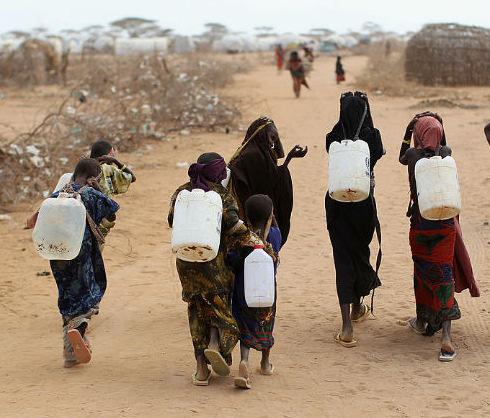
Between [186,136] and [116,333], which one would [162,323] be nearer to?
[116,333]

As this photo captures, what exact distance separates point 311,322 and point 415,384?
1378 mm

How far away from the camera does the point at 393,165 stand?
12.2 meters

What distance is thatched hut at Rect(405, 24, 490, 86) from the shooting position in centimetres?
2278

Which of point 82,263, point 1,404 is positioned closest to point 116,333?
point 82,263

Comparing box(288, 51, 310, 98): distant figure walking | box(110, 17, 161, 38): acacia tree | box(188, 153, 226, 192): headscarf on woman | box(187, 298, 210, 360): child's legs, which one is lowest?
box(110, 17, 161, 38): acacia tree

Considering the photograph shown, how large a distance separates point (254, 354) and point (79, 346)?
107 centimetres

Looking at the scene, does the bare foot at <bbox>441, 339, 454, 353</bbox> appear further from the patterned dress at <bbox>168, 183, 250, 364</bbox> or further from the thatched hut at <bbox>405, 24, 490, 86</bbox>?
the thatched hut at <bbox>405, 24, 490, 86</bbox>

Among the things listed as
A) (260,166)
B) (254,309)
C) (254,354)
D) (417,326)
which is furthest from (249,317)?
(417,326)

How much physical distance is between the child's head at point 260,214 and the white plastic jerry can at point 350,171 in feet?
1.61

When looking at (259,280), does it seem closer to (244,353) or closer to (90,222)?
(244,353)

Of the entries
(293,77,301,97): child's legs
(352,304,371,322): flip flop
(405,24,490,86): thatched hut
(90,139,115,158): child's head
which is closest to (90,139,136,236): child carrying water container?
(90,139,115,158): child's head

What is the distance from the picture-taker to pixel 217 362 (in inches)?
186

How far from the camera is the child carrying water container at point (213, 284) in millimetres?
4738

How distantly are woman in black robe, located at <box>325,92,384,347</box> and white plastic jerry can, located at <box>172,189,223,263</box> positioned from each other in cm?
121
